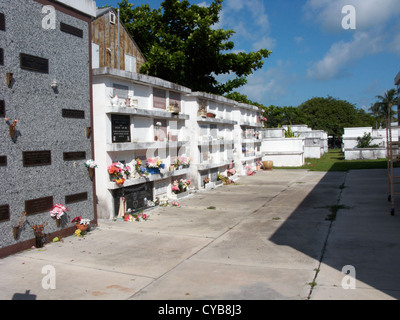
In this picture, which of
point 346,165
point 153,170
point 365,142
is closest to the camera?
point 153,170

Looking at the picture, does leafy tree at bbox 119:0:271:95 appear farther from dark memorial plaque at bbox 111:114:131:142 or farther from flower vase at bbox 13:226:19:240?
flower vase at bbox 13:226:19:240

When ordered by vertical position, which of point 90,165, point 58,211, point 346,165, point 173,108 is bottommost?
point 346,165

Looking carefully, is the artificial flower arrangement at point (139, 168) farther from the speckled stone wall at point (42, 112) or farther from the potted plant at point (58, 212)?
the potted plant at point (58, 212)

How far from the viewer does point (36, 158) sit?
295 inches

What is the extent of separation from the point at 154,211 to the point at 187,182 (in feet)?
10.4

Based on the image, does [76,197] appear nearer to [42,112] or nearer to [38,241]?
[38,241]

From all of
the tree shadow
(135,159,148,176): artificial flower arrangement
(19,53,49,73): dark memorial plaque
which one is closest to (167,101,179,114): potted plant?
(135,159,148,176): artificial flower arrangement

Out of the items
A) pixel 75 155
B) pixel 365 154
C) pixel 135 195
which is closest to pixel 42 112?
pixel 75 155

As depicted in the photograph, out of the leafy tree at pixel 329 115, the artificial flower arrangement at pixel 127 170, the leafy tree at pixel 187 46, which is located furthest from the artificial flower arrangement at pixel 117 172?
the leafy tree at pixel 329 115

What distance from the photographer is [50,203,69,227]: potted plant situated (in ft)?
25.7

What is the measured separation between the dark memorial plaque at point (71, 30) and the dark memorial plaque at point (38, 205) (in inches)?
143

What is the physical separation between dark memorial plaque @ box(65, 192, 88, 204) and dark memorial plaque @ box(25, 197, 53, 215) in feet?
1.63

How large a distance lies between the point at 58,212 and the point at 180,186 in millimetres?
6475

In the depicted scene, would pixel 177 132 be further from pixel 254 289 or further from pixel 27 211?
pixel 254 289
